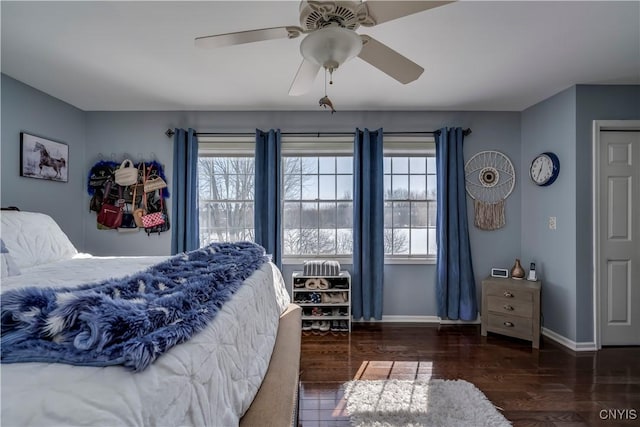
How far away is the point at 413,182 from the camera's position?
3531 mm

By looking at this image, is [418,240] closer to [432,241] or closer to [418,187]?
[432,241]

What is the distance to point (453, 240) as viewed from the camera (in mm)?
3268

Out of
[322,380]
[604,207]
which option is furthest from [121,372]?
[604,207]

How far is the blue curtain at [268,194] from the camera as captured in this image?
3271mm

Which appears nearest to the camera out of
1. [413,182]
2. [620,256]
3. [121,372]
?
[121,372]

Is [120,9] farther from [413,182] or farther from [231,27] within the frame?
[413,182]

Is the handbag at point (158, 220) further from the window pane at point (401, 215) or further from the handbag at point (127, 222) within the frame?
the window pane at point (401, 215)

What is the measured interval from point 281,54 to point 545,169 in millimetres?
2914

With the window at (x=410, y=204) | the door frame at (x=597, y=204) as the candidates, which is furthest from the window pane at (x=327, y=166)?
the door frame at (x=597, y=204)

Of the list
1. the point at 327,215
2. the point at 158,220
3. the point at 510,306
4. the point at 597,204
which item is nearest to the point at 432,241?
the point at 510,306

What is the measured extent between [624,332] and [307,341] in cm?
309

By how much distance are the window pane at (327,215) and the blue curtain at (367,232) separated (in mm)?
343

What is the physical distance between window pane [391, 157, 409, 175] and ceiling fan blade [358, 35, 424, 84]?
74.6 inches

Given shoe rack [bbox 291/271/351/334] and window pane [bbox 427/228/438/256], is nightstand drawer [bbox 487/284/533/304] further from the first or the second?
shoe rack [bbox 291/271/351/334]
